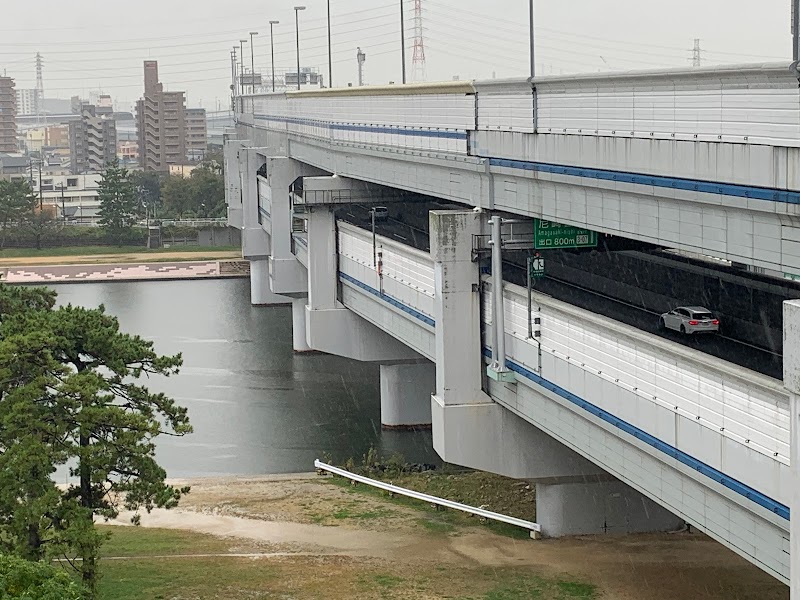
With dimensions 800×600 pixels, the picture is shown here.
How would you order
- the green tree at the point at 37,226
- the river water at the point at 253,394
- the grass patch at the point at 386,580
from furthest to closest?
the green tree at the point at 37,226
the river water at the point at 253,394
the grass patch at the point at 386,580

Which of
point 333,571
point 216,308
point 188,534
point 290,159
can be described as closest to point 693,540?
point 333,571

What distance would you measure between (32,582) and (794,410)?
6.71 m

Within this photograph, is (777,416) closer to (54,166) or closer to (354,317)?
Answer: (354,317)

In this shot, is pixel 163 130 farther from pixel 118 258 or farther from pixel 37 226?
pixel 118 258

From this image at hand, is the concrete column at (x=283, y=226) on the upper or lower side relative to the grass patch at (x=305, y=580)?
upper

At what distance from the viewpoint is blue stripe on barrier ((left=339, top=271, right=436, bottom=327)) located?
2193 cm

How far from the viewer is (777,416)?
11.5m

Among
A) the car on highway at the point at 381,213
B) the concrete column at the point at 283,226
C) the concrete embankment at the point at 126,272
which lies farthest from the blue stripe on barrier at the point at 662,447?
the concrete embankment at the point at 126,272

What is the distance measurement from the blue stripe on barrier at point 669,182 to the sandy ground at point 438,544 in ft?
17.0

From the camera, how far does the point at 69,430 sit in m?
16.9

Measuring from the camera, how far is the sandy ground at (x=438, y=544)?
17.1 m

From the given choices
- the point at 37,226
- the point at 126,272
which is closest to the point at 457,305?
the point at 126,272

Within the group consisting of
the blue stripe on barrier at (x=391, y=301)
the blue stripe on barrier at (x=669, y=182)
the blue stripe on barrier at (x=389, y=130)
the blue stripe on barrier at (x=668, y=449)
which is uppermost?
the blue stripe on barrier at (x=389, y=130)

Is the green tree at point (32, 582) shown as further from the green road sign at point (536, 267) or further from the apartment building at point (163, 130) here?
the apartment building at point (163, 130)
